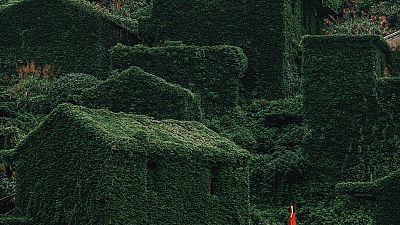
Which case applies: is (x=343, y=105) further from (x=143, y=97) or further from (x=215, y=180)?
(x=215, y=180)

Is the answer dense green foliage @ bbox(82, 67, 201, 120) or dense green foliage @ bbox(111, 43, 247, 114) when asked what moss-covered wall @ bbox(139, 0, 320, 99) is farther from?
dense green foliage @ bbox(82, 67, 201, 120)

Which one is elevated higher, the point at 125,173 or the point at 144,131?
the point at 144,131

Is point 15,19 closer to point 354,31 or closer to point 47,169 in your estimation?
point 354,31

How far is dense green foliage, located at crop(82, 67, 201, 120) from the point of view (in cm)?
4128

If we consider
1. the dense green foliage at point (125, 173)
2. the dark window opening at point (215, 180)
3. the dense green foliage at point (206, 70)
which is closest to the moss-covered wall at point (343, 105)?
the dense green foliage at point (206, 70)

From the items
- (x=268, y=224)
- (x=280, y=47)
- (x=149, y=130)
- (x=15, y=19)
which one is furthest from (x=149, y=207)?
(x=15, y=19)

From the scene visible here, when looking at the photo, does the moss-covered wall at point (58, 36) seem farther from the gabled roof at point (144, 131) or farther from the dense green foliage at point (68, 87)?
the gabled roof at point (144, 131)

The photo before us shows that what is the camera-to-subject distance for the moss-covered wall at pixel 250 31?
4781cm

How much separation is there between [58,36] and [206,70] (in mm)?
8984

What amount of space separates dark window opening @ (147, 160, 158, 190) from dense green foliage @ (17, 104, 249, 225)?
3cm

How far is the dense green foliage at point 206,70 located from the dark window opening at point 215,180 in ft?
41.0

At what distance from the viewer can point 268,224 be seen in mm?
36219

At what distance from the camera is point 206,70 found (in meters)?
45.7

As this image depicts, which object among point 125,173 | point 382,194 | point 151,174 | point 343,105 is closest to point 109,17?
point 343,105
